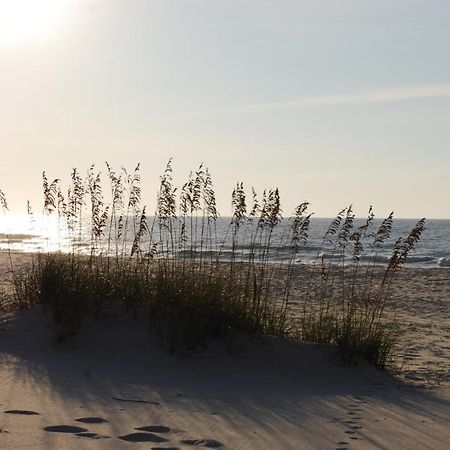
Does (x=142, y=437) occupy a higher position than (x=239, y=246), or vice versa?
(x=239, y=246)

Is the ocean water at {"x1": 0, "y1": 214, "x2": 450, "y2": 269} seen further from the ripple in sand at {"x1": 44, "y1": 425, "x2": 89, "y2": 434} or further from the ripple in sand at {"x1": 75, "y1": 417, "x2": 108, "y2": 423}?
the ripple in sand at {"x1": 44, "y1": 425, "x2": 89, "y2": 434}

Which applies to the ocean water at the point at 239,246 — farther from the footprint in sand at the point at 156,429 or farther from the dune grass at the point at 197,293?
the footprint in sand at the point at 156,429

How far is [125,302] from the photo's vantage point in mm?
8469

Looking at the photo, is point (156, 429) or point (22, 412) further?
point (22, 412)

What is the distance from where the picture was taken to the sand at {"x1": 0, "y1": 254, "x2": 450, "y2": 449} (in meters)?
4.98

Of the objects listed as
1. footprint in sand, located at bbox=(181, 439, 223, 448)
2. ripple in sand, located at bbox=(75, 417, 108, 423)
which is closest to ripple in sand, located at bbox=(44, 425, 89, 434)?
ripple in sand, located at bbox=(75, 417, 108, 423)

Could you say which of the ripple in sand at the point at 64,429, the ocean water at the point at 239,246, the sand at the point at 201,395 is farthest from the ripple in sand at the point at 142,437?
the ocean water at the point at 239,246

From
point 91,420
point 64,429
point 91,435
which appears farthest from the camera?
point 91,420

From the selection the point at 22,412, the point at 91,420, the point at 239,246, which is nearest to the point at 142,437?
the point at 91,420

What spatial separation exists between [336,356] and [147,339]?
2.30m

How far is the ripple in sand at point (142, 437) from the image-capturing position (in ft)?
15.7

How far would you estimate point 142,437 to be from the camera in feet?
16.0

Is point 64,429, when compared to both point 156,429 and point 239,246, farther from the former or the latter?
point 239,246

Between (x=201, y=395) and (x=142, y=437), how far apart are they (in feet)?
4.97
